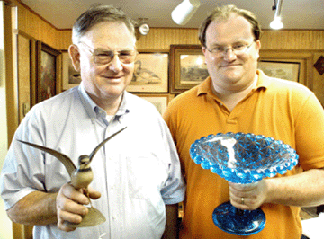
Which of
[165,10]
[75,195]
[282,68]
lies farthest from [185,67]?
[75,195]

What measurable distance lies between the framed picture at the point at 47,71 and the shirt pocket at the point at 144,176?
98.7 inches

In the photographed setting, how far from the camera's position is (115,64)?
3.95 feet

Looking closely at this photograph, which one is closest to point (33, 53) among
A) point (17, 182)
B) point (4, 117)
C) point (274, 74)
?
point (4, 117)

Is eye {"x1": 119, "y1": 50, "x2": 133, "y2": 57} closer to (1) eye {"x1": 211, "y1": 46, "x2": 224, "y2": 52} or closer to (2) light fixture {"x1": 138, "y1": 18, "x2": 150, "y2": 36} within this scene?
(1) eye {"x1": 211, "y1": 46, "x2": 224, "y2": 52}

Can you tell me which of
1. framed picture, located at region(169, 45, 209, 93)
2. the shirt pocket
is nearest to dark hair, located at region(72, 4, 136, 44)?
the shirt pocket

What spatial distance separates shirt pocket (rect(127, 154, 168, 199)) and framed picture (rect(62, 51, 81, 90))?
3.20 metres

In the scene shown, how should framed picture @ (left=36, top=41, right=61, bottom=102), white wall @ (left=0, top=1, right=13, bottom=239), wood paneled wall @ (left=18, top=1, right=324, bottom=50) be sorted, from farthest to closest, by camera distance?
wood paneled wall @ (left=18, top=1, right=324, bottom=50)
framed picture @ (left=36, top=41, right=61, bottom=102)
white wall @ (left=0, top=1, right=13, bottom=239)

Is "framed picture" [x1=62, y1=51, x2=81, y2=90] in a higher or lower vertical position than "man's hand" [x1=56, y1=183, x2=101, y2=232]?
higher

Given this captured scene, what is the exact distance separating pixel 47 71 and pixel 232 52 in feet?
9.91

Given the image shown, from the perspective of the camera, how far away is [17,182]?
114cm

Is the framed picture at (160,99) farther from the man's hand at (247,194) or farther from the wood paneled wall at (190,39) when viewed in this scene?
the man's hand at (247,194)

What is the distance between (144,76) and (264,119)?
2948 mm

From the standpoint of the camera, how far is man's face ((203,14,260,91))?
1.50 m

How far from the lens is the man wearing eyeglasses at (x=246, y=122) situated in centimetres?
143
